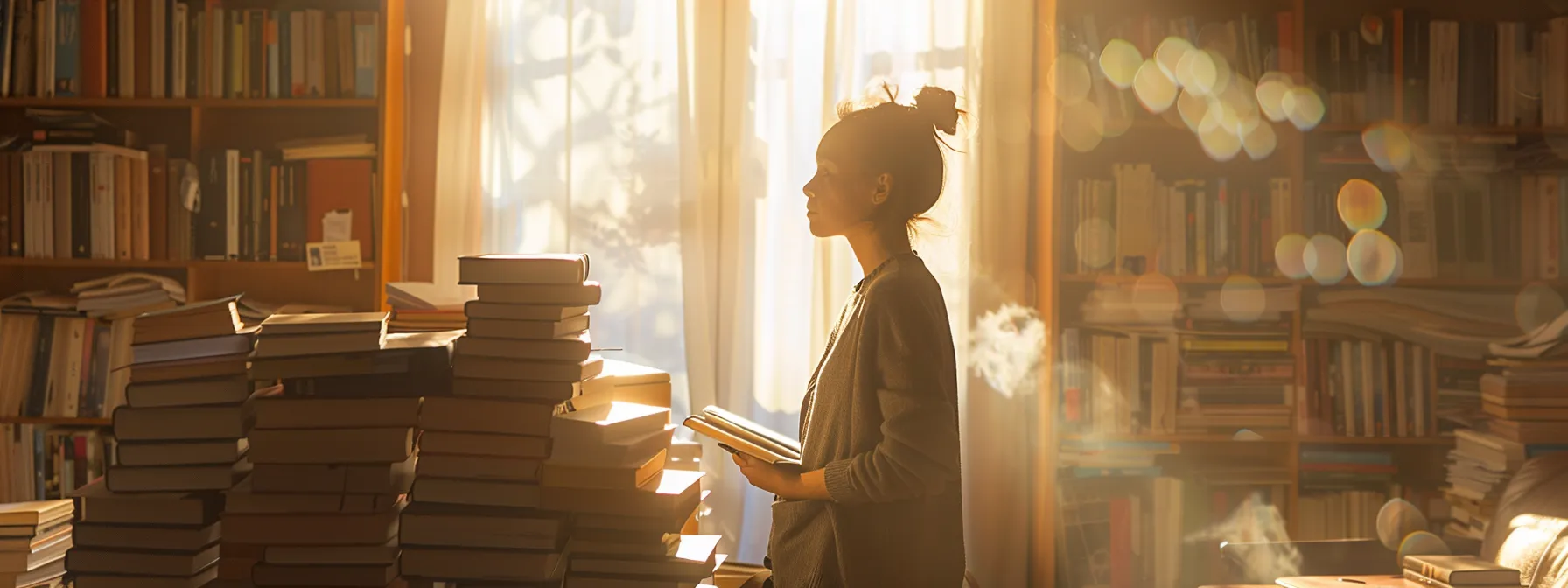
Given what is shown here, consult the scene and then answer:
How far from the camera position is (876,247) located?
158 centimetres

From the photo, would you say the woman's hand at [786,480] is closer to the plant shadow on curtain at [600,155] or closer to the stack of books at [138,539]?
the stack of books at [138,539]

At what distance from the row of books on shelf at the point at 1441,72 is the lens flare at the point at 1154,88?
0.38 meters

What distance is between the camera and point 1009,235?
3.00m

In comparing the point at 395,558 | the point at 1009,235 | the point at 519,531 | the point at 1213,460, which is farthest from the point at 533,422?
the point at 1213,460

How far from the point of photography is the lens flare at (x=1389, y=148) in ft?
9.37

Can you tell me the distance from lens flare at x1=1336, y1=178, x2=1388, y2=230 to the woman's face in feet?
6.20

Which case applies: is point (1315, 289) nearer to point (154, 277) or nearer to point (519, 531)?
point (519, 531)

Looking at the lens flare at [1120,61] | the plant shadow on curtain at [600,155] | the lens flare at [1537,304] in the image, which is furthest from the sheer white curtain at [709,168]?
the lens flare at [1537,304]

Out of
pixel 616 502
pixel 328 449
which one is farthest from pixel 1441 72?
pixel 328 449

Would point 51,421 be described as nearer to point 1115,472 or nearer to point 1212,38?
point 1115,472

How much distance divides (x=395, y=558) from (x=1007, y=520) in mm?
1743

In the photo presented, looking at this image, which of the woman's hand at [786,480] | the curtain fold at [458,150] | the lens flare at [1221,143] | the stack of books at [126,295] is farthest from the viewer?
the curtain fold at [458,150]

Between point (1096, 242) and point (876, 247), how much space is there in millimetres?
1453

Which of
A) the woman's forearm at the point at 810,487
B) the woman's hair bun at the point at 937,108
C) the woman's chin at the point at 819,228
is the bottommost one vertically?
the woman's forearm at the point at 810,487
